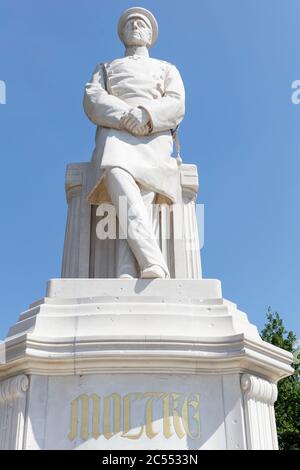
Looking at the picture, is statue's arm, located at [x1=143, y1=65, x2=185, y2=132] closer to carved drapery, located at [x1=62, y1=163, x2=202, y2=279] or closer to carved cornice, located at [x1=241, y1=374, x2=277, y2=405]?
carved drapery, located at [x1=62, y1=163, x2=202, y2=279]

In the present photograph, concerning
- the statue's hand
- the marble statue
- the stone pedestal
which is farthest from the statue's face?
the stone pedestal

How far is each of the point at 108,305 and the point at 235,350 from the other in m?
1.29

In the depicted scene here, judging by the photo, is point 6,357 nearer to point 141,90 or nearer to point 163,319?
point 163,319

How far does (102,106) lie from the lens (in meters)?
7.30

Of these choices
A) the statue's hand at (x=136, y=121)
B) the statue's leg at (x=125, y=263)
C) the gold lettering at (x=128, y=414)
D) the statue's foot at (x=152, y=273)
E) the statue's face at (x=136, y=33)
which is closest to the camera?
the gold lettering at (x=128, y=414)

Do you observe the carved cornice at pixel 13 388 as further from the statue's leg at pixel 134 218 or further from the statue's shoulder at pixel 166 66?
the statue's shoulder at pixel 166 66

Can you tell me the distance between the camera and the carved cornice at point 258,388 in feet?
17.0

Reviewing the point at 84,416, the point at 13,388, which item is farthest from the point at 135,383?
the point at 13,388

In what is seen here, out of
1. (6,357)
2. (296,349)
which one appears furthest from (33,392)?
(296,349)

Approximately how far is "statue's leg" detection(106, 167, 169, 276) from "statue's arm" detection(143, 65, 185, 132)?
3.14 ft

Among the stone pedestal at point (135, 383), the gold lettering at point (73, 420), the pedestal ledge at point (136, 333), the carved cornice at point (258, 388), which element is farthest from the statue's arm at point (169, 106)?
the gold lettering at point (73, 420)

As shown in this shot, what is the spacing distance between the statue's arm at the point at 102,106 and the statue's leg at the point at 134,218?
0.83 m

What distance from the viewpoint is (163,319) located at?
214 inches

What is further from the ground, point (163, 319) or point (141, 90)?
point (141, 90)
